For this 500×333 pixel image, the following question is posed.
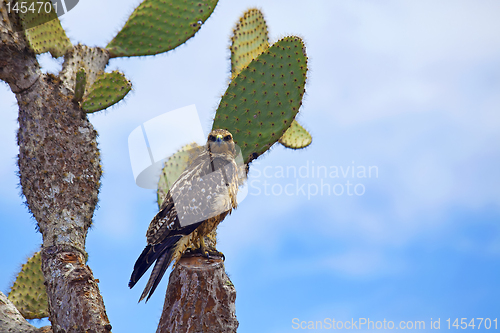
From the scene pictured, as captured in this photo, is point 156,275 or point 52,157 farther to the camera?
point 52,157

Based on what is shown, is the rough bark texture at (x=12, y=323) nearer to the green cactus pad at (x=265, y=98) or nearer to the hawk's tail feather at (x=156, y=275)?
the hawk's tail feather at (x=156, y=275)

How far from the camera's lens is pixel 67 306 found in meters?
3.27

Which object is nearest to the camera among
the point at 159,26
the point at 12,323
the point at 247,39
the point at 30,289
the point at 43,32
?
the point at 12,323

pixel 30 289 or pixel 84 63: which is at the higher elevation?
pixel 84 63

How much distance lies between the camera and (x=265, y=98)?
12.9 feet

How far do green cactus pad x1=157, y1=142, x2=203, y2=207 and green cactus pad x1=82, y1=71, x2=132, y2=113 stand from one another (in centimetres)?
80

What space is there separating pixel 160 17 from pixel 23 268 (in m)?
3.05

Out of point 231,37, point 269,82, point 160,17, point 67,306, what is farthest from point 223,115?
point 67,306

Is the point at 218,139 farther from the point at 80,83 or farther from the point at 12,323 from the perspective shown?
the point at 12,323

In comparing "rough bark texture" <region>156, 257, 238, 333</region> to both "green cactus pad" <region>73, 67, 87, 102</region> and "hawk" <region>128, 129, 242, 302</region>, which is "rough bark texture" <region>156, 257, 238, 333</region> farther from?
"green cactus pad" <region>73, 67, 87, 102</region>

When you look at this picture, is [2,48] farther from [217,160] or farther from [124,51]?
[217,160]

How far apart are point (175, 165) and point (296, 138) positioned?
1.48 m

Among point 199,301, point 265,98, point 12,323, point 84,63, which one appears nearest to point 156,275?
point 199,301

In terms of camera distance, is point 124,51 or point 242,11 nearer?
point 242,11
